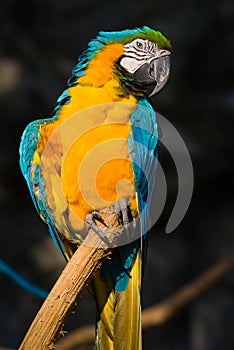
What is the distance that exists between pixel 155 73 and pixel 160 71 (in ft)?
0.04

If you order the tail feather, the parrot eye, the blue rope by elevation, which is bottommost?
the tail feather

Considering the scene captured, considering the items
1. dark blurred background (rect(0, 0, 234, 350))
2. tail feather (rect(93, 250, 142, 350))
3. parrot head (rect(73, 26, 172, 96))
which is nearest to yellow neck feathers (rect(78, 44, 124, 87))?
parrot head (rect(73, 26, 172, 96))

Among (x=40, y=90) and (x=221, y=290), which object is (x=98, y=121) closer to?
(x=40, y=90)

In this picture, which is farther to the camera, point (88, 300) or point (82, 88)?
point (88, 300)

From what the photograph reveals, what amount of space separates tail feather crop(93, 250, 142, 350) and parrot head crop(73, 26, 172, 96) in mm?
426

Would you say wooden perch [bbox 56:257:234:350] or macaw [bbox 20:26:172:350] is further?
wooden perch [bbox 56:257:234:350]

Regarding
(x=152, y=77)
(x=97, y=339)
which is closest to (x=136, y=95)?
(x=152, y=77)

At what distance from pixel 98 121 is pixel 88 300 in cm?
173

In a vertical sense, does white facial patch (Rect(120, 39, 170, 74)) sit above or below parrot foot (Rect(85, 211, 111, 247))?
above

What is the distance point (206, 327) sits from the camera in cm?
326

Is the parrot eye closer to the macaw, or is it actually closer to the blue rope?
the macaw

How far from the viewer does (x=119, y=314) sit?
164 cm

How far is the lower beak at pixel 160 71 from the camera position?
1706 mm

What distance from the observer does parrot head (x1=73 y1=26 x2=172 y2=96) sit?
5.55ft
